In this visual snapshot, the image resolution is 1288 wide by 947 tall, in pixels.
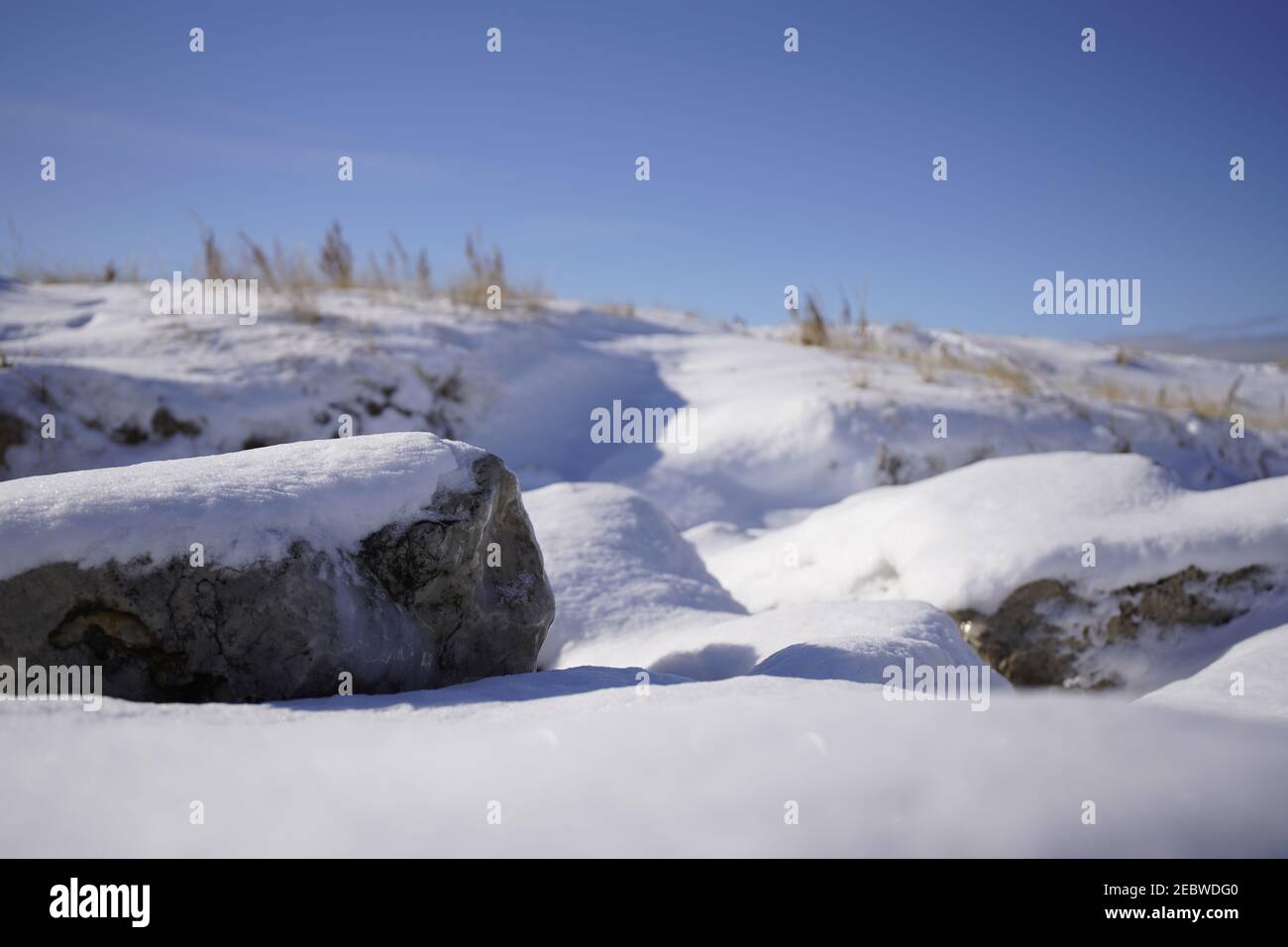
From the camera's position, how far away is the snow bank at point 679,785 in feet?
3.40

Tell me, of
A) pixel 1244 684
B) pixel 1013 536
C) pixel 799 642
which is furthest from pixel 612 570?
pixel 1244 684

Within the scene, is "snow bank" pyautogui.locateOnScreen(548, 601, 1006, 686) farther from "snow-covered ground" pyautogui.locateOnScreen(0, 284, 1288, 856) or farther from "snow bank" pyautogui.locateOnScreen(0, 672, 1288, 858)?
"snow bank" pyautogui.locateOnScreen(0, 672, 1288, 858)

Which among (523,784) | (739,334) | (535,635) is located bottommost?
(535,635)

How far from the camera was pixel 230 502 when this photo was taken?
78.5 inches

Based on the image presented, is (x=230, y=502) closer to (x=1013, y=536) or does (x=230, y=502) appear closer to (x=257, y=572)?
(x=257, y=572)

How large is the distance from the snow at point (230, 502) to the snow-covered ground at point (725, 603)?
0.02 m

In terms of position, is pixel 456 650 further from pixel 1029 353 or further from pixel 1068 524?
pixel 1029 353

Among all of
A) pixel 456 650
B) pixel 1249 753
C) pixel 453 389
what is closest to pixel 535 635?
pixel 456 650

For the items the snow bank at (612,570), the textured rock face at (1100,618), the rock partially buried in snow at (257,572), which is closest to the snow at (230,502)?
the rock partially buried in snow at (257,572)

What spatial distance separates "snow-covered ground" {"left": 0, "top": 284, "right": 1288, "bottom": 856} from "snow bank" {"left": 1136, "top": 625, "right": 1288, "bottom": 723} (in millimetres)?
23

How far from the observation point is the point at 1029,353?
14094 millimetres

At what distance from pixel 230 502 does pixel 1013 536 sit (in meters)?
2.89

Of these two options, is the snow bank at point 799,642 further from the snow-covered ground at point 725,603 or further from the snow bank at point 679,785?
the snow bank at point 679,785

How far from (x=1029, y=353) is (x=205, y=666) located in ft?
46.7
